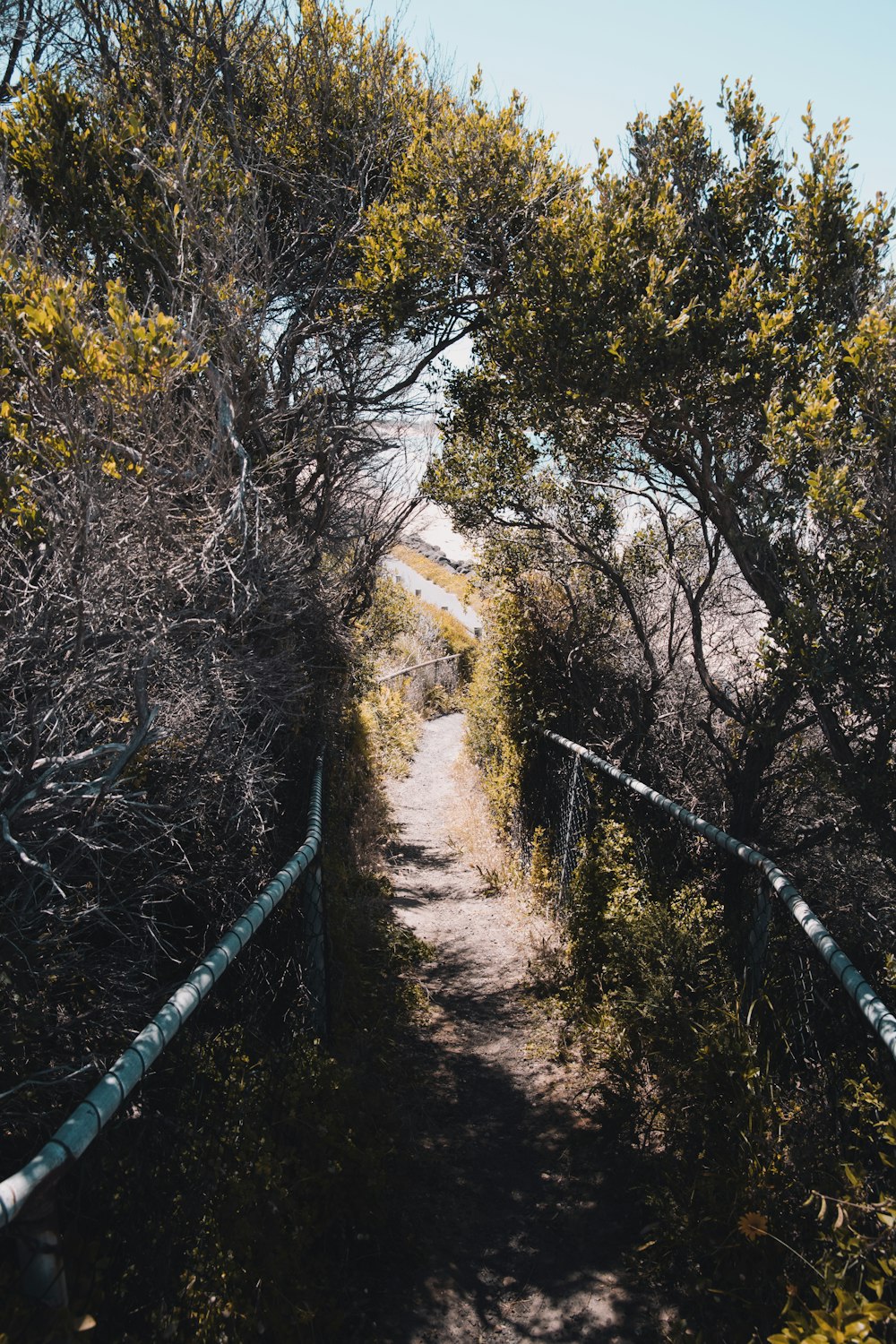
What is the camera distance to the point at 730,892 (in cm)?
466

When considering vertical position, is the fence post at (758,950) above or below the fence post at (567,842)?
above

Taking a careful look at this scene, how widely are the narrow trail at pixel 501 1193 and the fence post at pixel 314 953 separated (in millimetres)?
885

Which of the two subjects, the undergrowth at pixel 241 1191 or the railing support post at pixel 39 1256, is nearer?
the railing support post at pixel 39 1256

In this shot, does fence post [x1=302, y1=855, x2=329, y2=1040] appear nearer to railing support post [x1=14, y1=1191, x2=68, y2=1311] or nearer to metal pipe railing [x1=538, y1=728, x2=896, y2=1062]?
metal pipe railing [x1=538, y1=728, x2=896, y2=1062]

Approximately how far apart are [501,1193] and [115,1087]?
110 inches

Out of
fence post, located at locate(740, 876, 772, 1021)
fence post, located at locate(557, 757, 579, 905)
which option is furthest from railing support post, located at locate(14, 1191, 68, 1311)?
fence post, located at locate(557, 757, 579, 905)

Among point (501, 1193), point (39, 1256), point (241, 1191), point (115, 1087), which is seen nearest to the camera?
point (39, 1256)

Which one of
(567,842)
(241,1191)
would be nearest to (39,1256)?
(241,1191)

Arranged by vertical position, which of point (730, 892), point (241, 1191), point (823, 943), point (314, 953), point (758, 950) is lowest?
point (241, 1191)

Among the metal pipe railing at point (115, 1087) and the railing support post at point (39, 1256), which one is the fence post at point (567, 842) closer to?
the metal pipe railing at point (115, 1087)

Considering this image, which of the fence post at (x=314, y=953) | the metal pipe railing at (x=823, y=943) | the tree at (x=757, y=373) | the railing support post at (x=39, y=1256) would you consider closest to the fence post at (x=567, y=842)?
the tree at (x=757, y=373)

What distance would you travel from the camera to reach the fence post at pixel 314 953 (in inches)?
142

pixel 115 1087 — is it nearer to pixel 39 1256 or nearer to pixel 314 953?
pixel 39 1256

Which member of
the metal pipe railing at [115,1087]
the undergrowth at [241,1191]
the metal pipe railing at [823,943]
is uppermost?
the metal pipe railing at [823,943]
